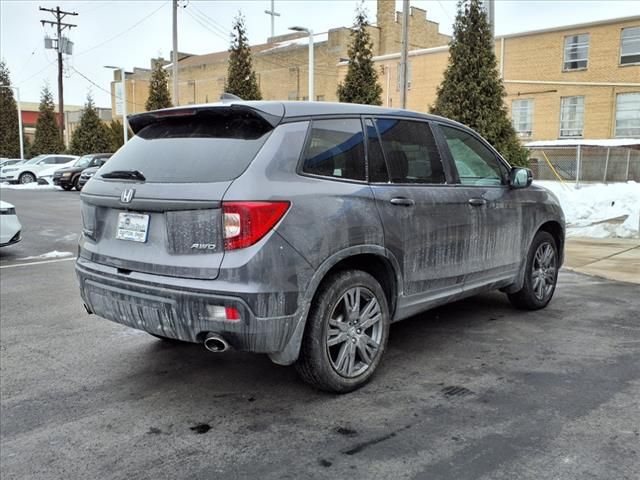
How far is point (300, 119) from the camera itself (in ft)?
12.0

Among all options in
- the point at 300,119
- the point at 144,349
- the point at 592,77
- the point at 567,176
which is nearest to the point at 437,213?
the point at 300,119

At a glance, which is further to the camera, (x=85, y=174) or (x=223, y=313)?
(x=85, y=174)

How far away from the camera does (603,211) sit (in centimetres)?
1336

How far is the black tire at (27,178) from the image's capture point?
2970cm

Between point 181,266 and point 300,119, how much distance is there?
1.12 meters

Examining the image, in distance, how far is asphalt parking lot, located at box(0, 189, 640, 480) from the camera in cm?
304

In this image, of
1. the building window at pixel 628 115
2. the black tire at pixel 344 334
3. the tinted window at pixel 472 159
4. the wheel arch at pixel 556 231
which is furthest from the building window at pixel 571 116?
the black tire at pixel 344 334

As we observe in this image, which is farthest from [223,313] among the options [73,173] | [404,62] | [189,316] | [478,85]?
[73,173]

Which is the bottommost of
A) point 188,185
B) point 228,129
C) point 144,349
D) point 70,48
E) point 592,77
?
point 144,349

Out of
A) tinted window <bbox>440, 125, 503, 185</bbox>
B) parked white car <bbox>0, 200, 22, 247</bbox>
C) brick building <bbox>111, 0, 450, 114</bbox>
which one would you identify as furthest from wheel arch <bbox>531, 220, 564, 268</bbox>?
brick building <bbox>111, 0, 450, 114</bbox>

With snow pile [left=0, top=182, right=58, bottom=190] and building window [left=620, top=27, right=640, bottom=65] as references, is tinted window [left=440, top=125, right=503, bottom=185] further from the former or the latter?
building window [left=620, top=27, right=640, bottom=65]

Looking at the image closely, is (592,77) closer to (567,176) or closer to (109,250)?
(567,176)

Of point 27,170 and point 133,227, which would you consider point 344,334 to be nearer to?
point 133,227

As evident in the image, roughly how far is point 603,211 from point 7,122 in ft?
159
